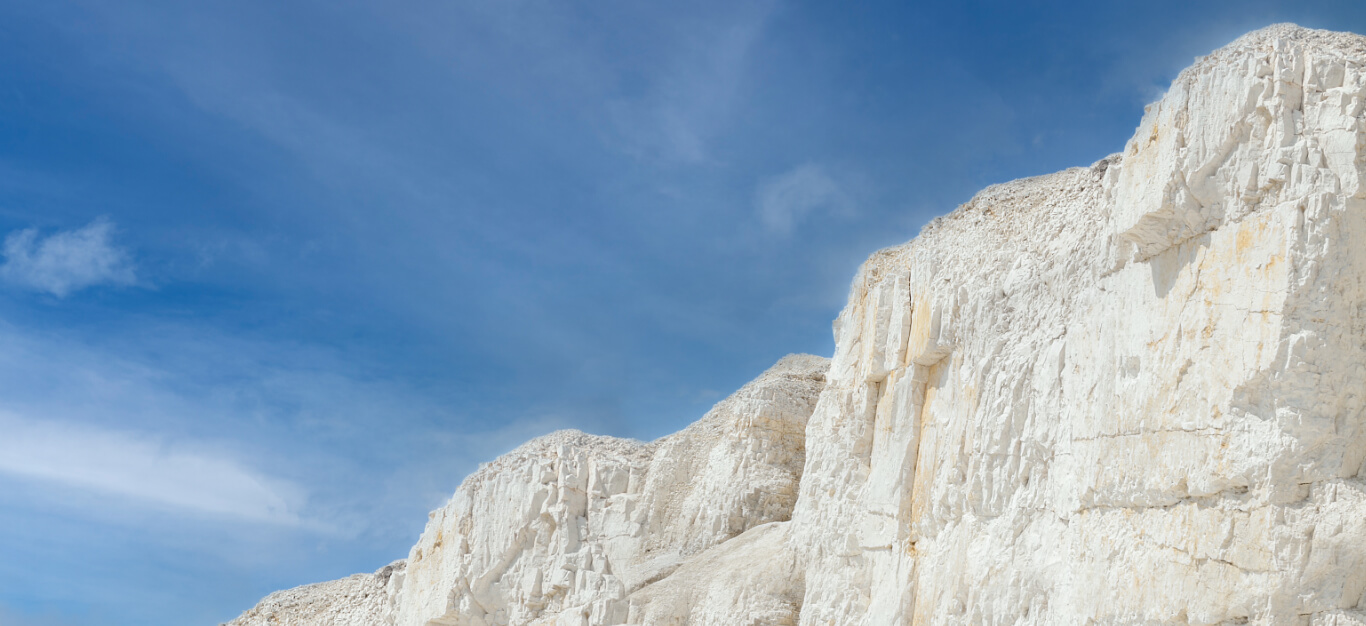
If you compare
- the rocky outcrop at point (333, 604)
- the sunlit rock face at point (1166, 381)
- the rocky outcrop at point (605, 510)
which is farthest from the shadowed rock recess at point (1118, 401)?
the rocky outcrop at point (333, 604)

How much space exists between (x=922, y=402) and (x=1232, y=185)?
8014 mm

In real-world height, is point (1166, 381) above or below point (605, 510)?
below

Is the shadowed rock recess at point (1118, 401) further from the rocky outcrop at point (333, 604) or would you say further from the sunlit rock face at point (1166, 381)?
the rocky outcrop at point (333, 604)

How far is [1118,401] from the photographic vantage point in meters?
14.6

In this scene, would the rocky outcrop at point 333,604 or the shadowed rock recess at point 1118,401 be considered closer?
the shadowed rock recess at point 1118,401

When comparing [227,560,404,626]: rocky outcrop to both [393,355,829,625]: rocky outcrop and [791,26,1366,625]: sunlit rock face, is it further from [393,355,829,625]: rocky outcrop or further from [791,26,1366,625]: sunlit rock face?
[791,26,1366,625]: sunlit rock face

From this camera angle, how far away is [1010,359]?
58.0 ft

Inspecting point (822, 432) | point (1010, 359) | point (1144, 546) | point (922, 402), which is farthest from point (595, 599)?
point (1144, 546)

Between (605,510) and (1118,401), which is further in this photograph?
(605,510)

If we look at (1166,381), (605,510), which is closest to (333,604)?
(605,510)

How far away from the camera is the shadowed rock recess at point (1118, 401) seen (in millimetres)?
12281

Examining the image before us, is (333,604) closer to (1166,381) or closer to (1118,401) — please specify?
(1118,401)

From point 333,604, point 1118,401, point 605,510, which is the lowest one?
point 333,604

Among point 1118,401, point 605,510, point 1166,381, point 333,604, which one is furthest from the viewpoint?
point 333,604
